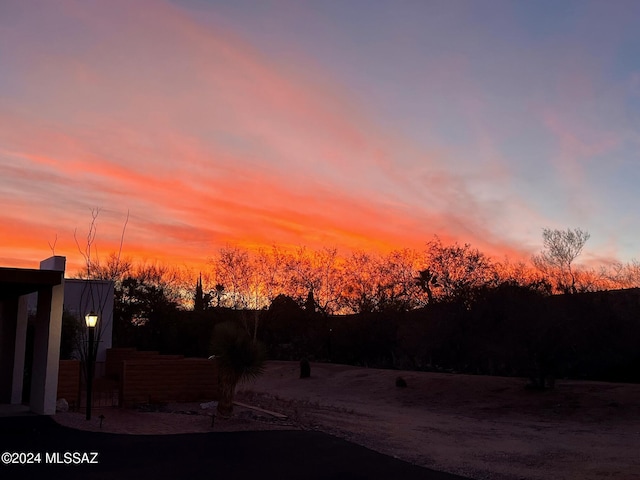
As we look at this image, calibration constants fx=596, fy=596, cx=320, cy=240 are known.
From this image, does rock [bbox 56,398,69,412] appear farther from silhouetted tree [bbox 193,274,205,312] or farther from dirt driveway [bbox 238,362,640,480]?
silhouetted tree [bbox 193,274,205,312]

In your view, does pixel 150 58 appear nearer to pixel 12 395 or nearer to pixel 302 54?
pixel 302 54

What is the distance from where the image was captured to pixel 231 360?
1405 centimetres

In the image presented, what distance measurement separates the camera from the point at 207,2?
605 inches

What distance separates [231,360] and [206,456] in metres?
3.89

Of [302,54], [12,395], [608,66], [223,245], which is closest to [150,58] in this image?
[302,54]

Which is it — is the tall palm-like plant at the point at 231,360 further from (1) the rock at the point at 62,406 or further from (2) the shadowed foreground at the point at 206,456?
(1) the rock at the point at 62,406

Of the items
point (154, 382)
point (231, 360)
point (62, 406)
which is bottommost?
point (62, 406)

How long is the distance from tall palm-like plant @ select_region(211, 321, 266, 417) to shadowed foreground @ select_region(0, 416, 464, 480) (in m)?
1.85

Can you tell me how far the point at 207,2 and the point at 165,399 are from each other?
10717mm

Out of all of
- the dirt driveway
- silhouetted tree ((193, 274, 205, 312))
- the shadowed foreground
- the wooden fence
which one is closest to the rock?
the wooden fence

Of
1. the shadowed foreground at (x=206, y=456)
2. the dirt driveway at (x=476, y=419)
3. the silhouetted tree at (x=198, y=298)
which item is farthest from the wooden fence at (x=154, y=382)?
the silhouetted tree at (x=198, y=298)

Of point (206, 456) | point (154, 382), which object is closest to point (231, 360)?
point (154, 382)

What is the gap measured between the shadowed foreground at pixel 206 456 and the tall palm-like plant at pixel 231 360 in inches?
72.8

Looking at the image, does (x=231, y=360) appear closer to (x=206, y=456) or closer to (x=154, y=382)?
(x=154, y=382)
